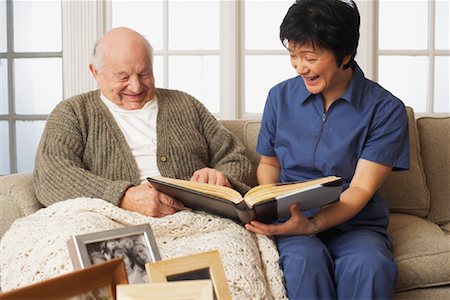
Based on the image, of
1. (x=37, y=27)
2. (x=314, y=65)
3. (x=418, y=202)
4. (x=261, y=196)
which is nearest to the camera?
(x=261, y=196)

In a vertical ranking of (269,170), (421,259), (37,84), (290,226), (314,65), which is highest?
(314,65)

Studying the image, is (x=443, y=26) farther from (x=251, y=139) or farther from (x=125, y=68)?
(x=125, y=68)

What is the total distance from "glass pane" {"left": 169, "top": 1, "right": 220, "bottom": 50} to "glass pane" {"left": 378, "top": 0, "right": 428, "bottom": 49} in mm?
900

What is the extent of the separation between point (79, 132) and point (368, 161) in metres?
0.92

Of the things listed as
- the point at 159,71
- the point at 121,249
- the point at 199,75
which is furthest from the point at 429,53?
the point at 121,249

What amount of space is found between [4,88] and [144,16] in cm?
95

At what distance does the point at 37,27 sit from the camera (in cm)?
399

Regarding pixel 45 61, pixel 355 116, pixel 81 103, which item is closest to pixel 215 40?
pixel 45 61

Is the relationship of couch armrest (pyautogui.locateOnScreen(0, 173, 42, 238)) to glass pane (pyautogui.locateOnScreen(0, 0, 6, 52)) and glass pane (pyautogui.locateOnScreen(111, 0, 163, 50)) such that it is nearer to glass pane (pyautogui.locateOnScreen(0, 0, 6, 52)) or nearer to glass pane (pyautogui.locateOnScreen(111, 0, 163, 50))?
glass pane (pyautogui.locateOnScreen(111, 0, 163, 50))

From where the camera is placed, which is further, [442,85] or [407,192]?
[442,85]

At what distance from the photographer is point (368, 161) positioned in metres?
2.02

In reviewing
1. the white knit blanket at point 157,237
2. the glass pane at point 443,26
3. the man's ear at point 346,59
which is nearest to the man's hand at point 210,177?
the white knit blanket at point 157,237

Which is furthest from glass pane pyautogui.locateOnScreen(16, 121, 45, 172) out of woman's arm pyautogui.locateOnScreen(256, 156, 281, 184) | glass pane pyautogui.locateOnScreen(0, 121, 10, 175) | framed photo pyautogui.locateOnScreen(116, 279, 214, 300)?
framed photo pyautogui.locateOnScreen(116, 279, 214, 300)

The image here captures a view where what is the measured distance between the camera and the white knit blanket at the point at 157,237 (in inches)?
68.1
